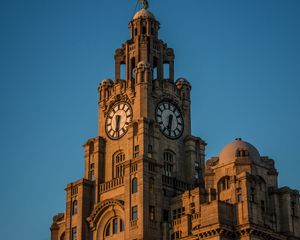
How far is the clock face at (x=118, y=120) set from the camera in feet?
345

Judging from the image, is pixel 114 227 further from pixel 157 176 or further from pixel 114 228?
pixel 157 176

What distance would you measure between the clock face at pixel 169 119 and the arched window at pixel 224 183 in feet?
42.5

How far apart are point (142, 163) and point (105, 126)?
1313 cm

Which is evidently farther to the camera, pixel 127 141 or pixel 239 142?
pixel 127 141

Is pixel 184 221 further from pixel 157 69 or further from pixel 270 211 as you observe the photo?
pixel 157 69

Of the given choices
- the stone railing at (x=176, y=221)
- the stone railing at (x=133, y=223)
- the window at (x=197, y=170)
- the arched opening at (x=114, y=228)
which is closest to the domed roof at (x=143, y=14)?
the window at (x=197, y=170)

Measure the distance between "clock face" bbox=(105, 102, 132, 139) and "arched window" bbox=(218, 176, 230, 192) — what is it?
16.0 m

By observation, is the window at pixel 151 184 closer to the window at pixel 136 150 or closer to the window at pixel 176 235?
the window at pixel 136 150

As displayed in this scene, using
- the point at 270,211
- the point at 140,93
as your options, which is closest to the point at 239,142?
the point at 270,211

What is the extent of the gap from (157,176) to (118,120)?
467 inches

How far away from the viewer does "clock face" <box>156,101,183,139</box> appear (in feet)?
345

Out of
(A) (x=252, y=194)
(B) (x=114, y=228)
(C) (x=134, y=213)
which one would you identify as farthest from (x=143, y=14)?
(A) (x=252, y=194)

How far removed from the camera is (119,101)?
10725cm

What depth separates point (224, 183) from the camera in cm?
9419
